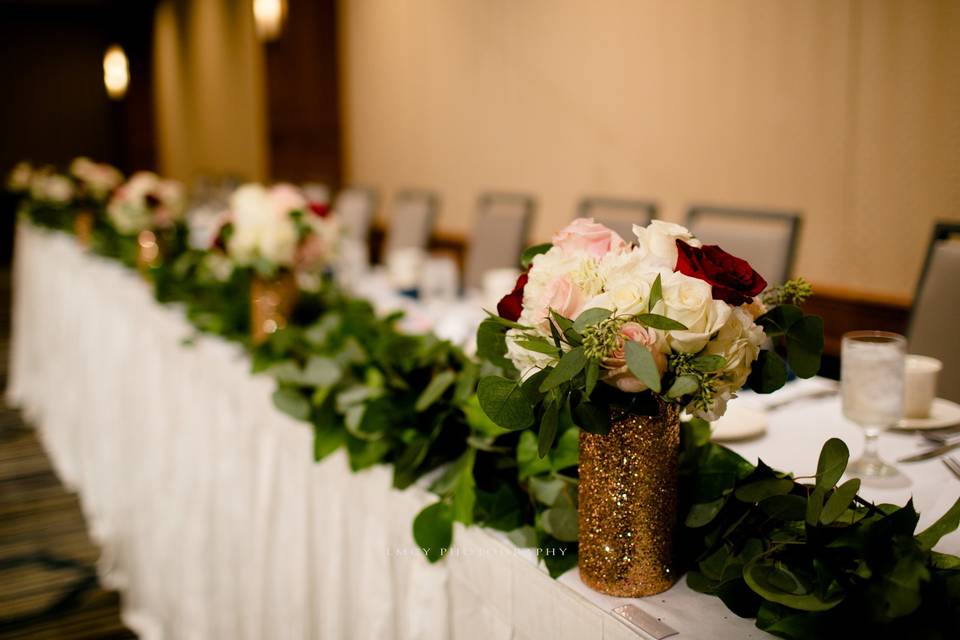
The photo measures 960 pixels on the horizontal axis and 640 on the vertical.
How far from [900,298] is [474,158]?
270cm

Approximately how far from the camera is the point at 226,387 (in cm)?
171

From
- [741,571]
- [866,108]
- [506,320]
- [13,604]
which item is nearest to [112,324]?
[13,604]

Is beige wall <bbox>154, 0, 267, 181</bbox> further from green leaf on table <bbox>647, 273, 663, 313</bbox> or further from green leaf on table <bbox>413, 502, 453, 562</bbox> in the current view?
green leaf on table <bbox>647, 273, 663, 313</bbox>

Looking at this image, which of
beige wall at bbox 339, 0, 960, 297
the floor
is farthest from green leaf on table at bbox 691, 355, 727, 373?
the floor

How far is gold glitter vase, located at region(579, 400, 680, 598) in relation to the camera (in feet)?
2.43

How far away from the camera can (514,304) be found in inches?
30.6

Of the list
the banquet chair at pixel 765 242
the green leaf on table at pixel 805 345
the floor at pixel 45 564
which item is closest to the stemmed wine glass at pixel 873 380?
the green leaf on table at pixel 805 345

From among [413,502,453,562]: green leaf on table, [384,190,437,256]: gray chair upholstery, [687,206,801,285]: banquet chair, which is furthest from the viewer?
[384,190,437,256]: gray chair upholstery

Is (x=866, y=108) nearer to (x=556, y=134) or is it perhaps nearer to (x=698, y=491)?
(x=556, y=134)

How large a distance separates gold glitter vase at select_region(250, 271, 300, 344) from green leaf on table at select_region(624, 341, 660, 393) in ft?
4.21

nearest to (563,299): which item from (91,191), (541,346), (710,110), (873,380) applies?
(541,346)

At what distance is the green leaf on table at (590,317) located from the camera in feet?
2.16

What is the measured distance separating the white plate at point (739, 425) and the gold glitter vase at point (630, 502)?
42 cm

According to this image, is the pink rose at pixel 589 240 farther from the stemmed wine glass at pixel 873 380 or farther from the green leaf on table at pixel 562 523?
the stemmed wine glass at pixel 873 380
